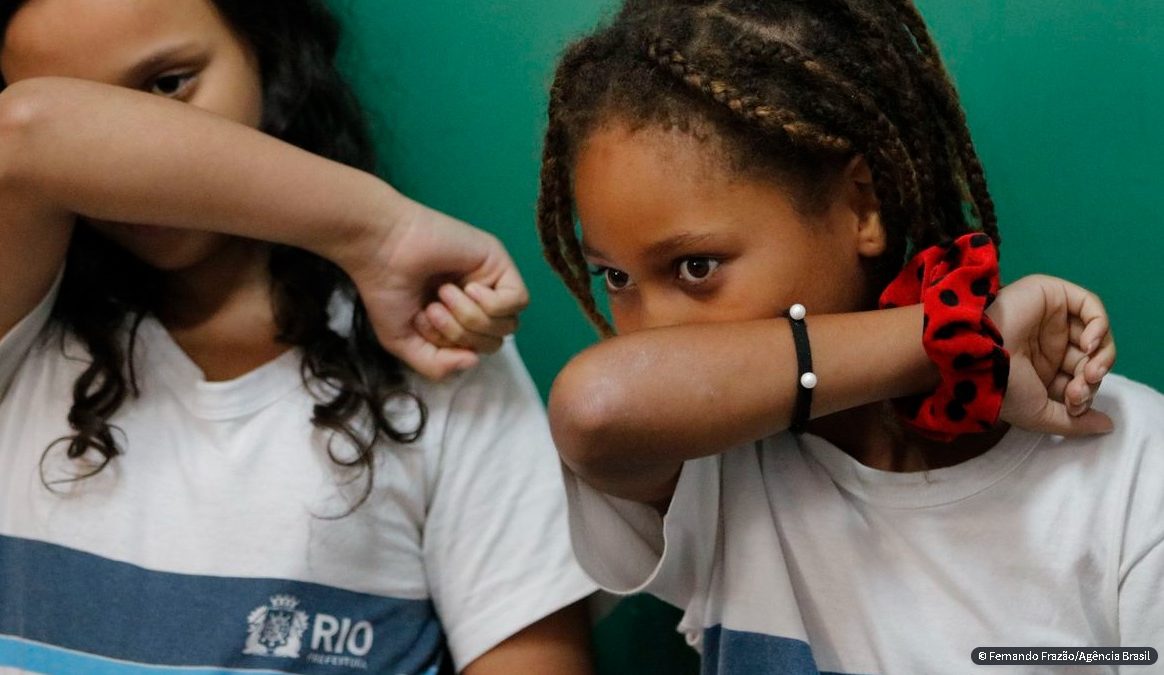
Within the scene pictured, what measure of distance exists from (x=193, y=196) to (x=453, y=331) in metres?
0.24

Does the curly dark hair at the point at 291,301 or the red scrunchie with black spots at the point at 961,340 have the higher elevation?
the red scrunchie with black spots at the point at 961,340

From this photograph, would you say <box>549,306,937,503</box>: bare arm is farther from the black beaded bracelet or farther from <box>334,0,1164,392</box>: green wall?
<box>334,0,1164,392</box>: green wall

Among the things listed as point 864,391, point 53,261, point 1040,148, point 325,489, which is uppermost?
point 1040,148

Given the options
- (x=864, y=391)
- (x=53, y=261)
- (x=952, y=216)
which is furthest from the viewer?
(x=53, y=261)

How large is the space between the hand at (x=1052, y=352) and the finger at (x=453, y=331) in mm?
421

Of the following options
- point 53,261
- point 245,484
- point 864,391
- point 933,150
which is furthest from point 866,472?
point 53,261

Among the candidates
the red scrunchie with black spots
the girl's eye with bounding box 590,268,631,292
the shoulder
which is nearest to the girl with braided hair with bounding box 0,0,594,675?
the girl's eye with bounding box 590,268,631,292

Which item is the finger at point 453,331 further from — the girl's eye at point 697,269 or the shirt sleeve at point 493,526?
the girl's eye at point 697,269

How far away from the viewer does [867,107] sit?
0.77m

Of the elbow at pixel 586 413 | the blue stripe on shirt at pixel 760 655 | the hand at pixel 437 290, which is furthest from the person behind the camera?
the hand at pixel 437 290

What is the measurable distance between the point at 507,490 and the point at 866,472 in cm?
33

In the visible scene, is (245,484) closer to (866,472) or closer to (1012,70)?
(866,472)

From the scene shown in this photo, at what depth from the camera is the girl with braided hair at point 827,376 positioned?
2.41 ft

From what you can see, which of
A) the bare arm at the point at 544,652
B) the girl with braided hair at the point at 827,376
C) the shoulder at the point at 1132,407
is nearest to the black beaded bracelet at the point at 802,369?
the girl with braided hair at the point at 827,376
